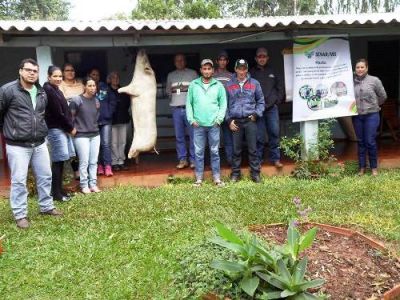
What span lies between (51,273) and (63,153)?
232 cm

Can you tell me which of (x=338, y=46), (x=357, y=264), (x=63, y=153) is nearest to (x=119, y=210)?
(x=63, y=153)

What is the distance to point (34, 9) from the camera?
3114 cm

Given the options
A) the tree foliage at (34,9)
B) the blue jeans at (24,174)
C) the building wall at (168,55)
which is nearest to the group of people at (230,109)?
the blue jeans at (24,174)

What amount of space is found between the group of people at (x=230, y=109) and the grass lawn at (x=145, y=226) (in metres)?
0.45

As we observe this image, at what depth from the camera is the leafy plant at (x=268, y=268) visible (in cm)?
318

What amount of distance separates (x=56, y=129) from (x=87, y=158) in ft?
2.48

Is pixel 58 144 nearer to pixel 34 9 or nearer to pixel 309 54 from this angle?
pixel 309 54

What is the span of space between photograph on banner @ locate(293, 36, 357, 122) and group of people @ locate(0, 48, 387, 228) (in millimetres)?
278

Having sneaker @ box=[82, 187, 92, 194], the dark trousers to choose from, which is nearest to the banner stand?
the dark trousers

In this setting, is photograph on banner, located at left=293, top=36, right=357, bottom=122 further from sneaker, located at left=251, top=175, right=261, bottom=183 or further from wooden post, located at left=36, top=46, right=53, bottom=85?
wooden post, located at left=36, top=46, right=53, bottom=85

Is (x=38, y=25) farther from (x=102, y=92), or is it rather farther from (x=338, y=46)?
(x=338, y=46)

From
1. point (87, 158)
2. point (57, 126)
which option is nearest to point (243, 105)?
point (87, 158)

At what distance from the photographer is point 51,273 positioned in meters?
3.99

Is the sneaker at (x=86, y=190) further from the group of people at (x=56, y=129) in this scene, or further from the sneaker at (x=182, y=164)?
the sneaker at (x=182, y=164)
